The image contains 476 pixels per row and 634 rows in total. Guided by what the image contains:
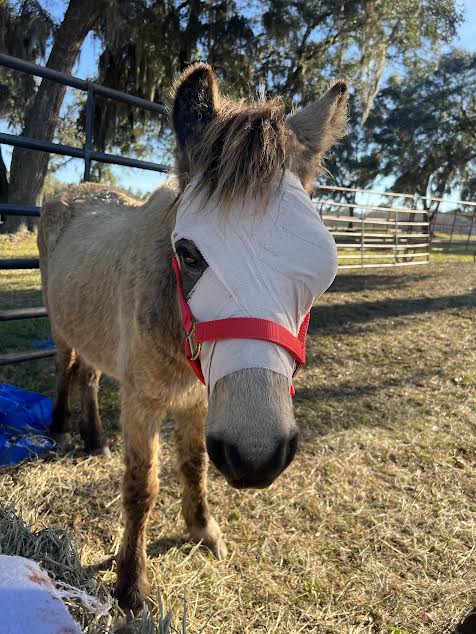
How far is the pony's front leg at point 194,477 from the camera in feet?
8.20

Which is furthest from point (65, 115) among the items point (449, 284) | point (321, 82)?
point (449, 284)

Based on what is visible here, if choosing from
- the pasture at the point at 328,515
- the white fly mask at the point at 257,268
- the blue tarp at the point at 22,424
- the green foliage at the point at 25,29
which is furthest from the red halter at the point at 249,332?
the green foliage at the point at 25,29

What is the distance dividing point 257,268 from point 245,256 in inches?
2.1

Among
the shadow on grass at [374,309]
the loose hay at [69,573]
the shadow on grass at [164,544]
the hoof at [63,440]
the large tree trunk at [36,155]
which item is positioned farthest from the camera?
the large tree trunk at [36,155]

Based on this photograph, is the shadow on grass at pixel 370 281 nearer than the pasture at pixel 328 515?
No

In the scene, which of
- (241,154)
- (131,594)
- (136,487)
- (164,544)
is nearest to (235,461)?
(241,154)

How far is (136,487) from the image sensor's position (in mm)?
2186

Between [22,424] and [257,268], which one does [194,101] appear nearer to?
[257,268]

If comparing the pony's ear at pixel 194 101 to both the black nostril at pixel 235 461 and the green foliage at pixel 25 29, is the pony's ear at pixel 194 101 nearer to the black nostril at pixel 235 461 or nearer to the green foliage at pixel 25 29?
the black nostril at pixel 235 461

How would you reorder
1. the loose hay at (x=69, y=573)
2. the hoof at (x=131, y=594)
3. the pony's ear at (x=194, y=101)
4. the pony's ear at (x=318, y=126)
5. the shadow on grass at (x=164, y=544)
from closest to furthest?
the loose hay at (x=69, y=573) < the pony's ear at (x=194, y=101) < the pony's ear at (x=318, y=126) < the hoof at (x=131, y=594) < the shadow on grass at (x=164, y=544)

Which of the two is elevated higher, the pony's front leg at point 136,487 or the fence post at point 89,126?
the fence post at point 89,126

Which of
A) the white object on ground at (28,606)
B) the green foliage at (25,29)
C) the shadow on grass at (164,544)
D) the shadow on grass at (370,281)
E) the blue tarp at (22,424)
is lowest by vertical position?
the shadow on grass at (164,544)

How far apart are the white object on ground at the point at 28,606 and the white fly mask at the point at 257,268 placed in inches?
26.4

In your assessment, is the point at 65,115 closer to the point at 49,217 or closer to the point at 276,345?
the point at 49,217
